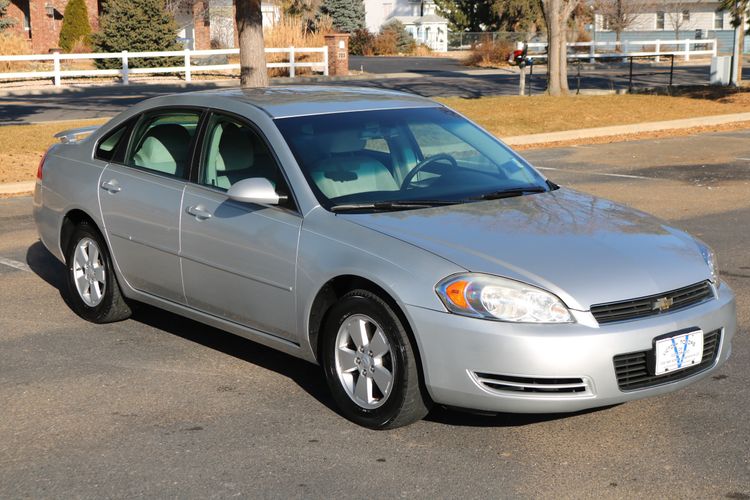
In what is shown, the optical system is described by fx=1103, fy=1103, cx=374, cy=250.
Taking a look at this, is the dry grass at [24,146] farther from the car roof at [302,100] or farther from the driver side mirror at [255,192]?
the driver side mirror at [255,192]

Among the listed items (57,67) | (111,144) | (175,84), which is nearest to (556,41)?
(175,84)

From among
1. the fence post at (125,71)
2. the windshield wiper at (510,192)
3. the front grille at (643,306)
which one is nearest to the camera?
the front grille at (643,306)

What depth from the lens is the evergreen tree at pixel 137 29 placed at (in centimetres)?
4262

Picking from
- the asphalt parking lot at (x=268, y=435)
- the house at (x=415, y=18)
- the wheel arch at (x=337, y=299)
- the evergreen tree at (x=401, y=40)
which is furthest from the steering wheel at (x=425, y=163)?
the house at (x=415, y=18)

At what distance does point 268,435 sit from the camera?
17.6 feet

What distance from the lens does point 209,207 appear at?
633cm

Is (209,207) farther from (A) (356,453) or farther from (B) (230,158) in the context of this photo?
(A) (356,453)

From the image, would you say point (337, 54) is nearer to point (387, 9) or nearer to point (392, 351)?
point (392, 351)

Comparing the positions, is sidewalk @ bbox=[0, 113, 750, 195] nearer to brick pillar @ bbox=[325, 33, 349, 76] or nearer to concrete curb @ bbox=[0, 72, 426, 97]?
concrete curb @ bbox=[0, 72, 426, 97]

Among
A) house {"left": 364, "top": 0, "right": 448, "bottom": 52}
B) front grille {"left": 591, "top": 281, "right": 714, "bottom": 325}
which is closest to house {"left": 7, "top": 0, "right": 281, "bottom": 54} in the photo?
house {"left": 364, "top": 0, "right": 448, "bottom": 52}

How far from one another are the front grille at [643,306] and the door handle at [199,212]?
2419 millimetres

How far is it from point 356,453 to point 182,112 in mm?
2819

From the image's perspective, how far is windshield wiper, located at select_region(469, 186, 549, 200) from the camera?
242 inches

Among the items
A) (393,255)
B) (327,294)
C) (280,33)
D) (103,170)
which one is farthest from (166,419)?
(280,33)
